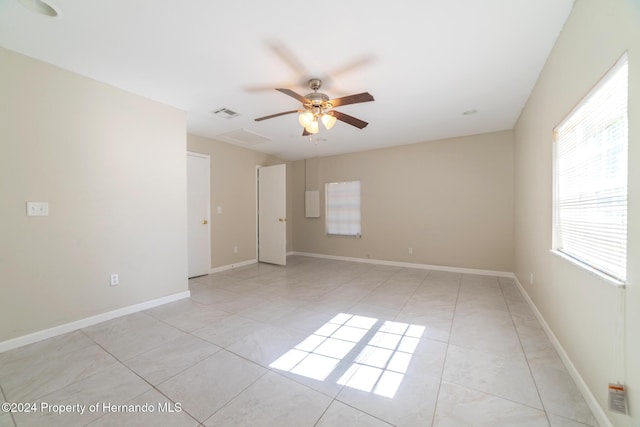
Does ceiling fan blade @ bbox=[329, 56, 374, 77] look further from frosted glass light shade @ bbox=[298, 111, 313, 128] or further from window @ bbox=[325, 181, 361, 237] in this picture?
window @ bbox=[325, 181, 361, 237]

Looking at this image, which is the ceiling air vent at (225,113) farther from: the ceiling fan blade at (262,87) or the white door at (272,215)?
the white door at (272,215)

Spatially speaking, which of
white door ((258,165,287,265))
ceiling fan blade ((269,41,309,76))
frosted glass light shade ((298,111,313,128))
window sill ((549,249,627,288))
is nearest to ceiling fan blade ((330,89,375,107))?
frosted glass light shade ((298,111,313,128))

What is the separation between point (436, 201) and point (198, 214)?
4539mm

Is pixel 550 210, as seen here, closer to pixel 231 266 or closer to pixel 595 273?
pixel 595 273

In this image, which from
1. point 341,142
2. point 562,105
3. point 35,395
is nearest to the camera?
point 35,395

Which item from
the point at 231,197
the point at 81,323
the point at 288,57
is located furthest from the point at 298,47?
the point at 231,197

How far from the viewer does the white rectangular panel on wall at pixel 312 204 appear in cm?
629

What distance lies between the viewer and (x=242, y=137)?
4.58 metres

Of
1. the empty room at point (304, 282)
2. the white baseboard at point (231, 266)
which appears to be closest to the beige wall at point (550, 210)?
the empty room at point (304, 282)

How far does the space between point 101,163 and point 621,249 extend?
418cm

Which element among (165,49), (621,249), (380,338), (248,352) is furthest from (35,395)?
(621,249)

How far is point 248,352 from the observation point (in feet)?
6.71

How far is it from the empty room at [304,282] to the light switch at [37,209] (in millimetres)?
15

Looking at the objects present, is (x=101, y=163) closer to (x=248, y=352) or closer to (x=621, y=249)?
(x=248, y=352)
